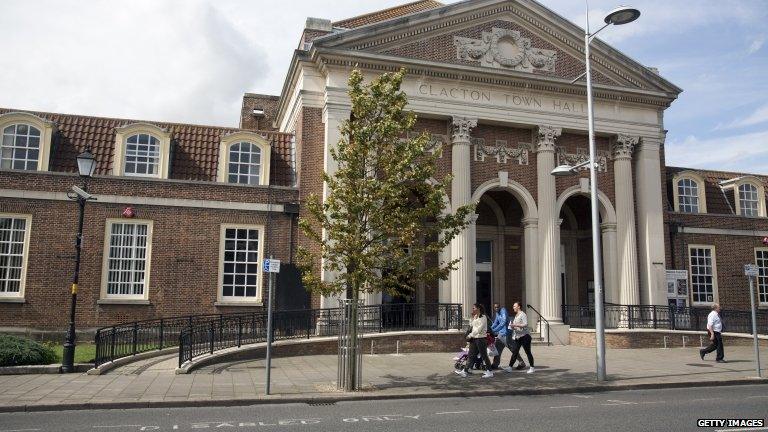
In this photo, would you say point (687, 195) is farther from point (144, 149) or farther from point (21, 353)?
point (21, 353)

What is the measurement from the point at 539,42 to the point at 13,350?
19.9 meters

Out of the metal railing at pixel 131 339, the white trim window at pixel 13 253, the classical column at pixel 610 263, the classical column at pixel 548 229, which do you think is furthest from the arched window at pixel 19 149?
the classical column at pixel 610 263

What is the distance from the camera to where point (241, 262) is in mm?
20266

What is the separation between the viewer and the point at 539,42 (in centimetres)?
2345

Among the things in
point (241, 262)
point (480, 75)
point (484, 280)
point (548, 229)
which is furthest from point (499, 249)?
point (241, 262)

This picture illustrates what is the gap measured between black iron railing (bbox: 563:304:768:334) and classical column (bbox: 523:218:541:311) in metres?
1.68

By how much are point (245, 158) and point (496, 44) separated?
10152mm

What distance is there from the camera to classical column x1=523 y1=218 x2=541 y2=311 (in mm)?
21812

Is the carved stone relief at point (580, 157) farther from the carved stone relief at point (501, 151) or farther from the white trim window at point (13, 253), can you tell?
the white trim window at point (13, 253)

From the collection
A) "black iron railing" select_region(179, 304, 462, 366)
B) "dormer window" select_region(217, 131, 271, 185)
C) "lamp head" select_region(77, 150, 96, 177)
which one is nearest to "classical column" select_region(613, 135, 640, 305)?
"black iron railing" select_region(179, 304, 462, 366)

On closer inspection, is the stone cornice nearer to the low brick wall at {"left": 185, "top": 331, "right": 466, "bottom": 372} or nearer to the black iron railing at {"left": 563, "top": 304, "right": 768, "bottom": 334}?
the black iron railing at {"left": 563, "top": 304, "right": 768, "bottom": 334}

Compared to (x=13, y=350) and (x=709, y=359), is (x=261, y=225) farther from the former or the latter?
(x=709, y=359)

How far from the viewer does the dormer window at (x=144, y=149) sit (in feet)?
66.1

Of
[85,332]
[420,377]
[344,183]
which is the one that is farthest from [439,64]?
[85,332]
